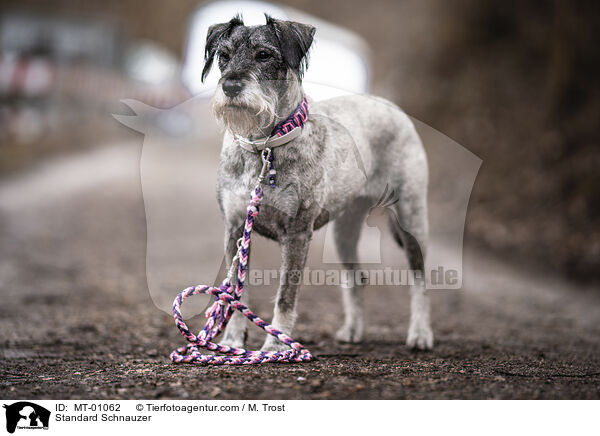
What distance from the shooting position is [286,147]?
4.04 metres

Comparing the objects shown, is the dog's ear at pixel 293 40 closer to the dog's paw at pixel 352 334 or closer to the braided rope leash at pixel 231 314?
the braided rope leash at pixel 231 314

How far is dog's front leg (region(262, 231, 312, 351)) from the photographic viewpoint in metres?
4.14

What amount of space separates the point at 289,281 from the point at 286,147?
3.14ft

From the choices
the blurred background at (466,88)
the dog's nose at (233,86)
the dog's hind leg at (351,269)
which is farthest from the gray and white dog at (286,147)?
the blurred background at (466,88)

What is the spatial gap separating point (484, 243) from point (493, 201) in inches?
54.7

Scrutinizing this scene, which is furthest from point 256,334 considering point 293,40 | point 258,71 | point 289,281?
point 293,40

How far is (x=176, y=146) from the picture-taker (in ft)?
72.7

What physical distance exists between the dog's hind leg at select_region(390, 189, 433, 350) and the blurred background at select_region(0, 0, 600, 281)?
97.5 inches

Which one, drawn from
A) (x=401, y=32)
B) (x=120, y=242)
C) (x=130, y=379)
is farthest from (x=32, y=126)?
(x=130, y=379)

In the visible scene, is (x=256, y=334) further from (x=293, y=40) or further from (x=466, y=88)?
(x=466, y=88)
